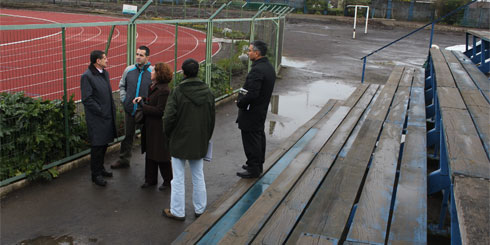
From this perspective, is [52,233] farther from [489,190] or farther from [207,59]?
[207,59]

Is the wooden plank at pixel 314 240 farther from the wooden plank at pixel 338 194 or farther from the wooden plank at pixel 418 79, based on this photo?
the wooden plank at pixel 418 79

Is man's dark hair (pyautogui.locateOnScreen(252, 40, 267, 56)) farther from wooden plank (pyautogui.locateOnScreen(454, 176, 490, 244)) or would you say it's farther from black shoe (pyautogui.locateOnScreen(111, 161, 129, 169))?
wooden plank (pyautogui.locateOnScreen(454, 176, 490, 244))

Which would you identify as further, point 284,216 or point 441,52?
point 441,52

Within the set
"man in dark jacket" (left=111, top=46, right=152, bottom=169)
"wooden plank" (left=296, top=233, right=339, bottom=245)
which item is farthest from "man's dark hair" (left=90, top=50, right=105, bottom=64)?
"wooden plank" (left=296, top=233, right=339, bottom=245)

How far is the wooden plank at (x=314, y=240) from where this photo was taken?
3.55 metres

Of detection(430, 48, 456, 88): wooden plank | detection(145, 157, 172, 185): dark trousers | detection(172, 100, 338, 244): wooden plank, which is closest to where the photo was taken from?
detection(172, 100, 338, 244): wooden plank

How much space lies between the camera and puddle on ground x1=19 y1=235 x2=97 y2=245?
4.88 metres

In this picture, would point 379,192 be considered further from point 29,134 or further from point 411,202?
point 29,134

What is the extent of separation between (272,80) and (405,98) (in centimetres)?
370

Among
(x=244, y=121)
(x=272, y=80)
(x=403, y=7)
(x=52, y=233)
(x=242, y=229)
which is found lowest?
(x=52, y=233)

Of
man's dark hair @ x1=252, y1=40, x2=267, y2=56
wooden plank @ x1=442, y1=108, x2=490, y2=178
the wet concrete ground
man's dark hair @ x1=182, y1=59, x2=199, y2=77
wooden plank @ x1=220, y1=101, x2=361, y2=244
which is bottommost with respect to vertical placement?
the wet concrete ground

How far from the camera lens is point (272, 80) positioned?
5840 mm

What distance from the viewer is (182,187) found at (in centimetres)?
527

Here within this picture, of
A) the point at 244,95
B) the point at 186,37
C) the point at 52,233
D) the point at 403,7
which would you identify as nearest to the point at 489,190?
the point at 244,95
